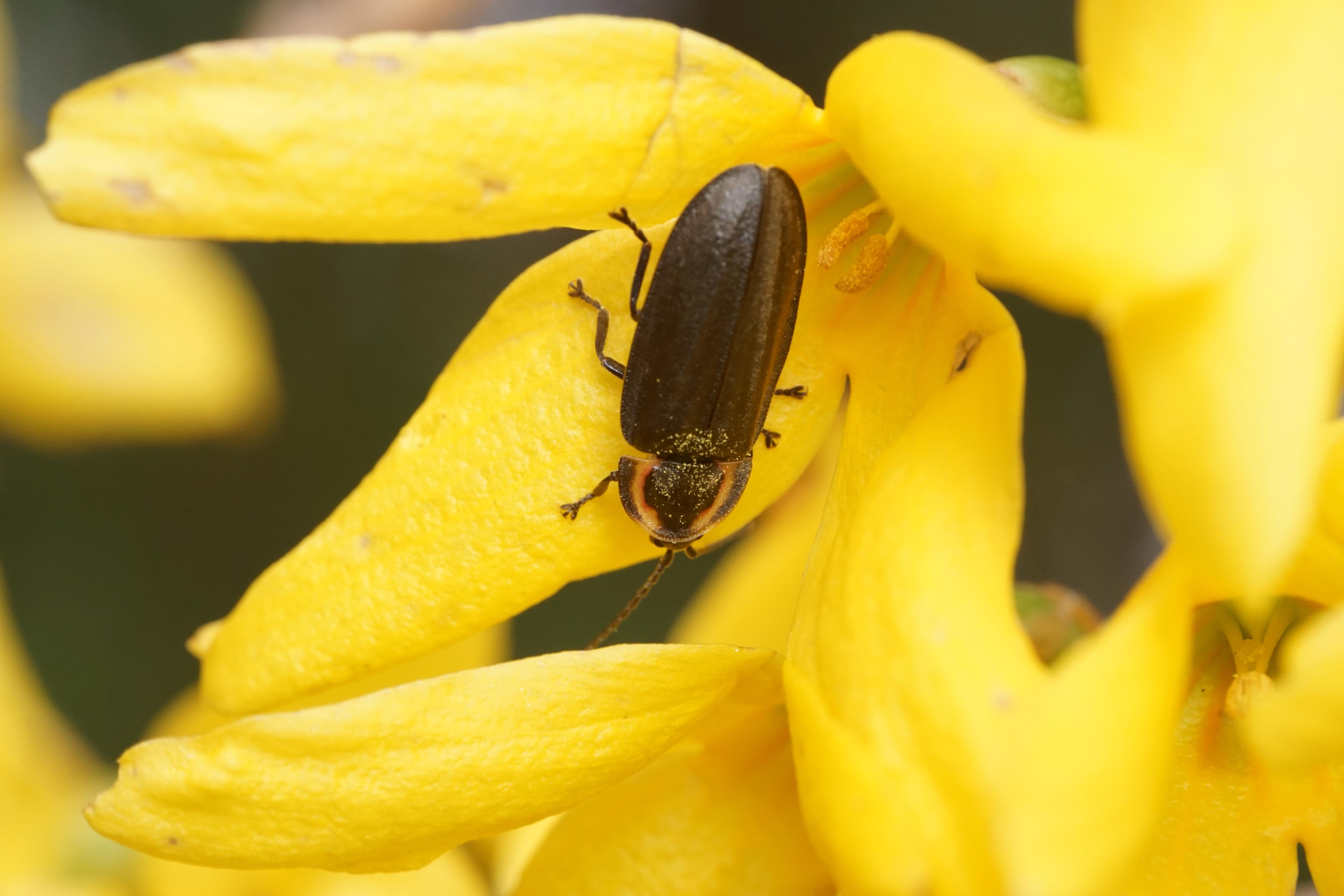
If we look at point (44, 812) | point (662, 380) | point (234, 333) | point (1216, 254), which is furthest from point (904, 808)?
point (234, 333)

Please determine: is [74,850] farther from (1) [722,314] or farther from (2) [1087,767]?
(2) [1087,767]

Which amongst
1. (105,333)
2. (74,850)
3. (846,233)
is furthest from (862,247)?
(105,333)

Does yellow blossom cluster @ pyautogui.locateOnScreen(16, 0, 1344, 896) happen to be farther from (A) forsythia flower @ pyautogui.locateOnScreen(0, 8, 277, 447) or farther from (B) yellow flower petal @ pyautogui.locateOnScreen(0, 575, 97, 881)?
(A) forsythia flower @ pyautogui.locateOnScreen(0, 8, 277, 447)

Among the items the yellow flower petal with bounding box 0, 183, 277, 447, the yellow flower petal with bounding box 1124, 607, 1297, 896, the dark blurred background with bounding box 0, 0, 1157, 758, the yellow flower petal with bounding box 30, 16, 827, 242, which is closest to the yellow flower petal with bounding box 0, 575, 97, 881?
the yellow flower petal with bounding box 0, 183, 277, 447

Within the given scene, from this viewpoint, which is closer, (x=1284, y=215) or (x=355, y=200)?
(x=1284, y=215)

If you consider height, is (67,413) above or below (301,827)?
below

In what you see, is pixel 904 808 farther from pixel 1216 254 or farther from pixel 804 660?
pixel 1216 254
